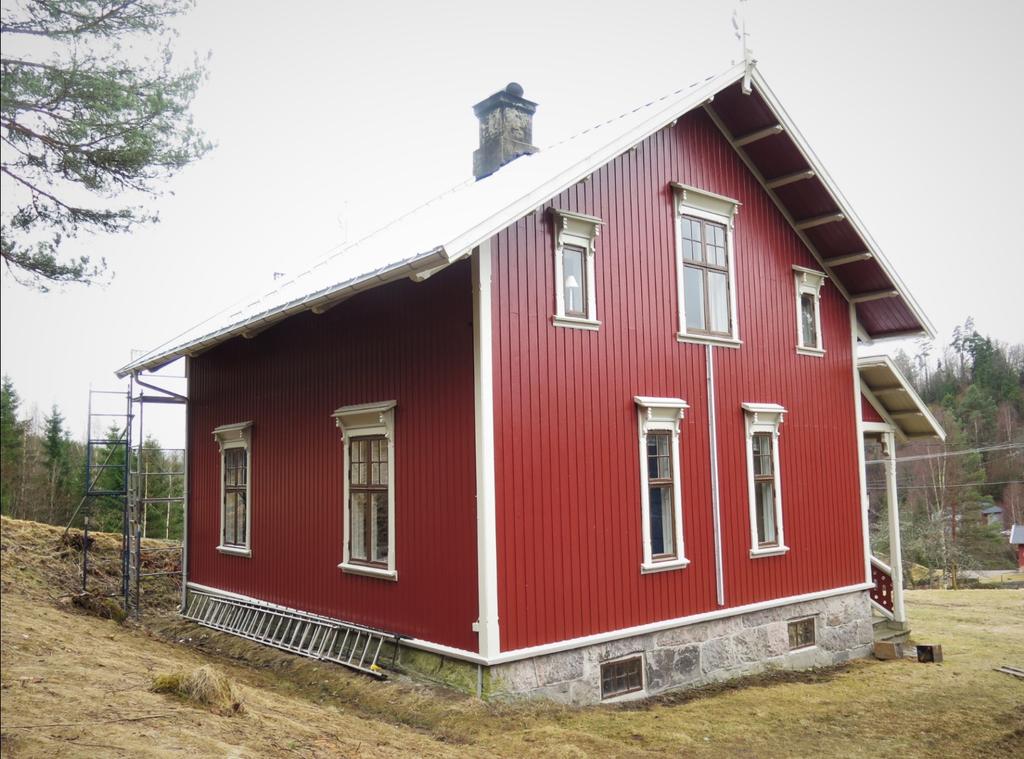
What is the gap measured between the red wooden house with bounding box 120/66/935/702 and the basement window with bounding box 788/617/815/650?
0.21 ft

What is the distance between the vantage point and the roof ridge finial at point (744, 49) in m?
11.6

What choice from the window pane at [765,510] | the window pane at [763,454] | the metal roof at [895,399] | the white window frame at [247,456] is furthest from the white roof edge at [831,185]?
the white window frame at [247,456]

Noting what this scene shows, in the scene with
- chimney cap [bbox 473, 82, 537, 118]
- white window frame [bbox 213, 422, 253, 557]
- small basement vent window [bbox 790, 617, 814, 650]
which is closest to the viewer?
A: small basement vent window [bbox 790, 617, 814, 650]

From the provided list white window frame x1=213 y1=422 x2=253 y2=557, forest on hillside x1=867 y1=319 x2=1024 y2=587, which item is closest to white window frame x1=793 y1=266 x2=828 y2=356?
white window frame x1=213 y1=422 x2=253 y2=557

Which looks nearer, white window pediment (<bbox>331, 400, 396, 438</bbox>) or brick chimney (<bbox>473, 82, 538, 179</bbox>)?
white window pediment (<bbox>331, 400, 396, 438</bbox>)

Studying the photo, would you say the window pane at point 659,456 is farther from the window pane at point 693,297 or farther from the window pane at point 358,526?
the window pane at point 358,526

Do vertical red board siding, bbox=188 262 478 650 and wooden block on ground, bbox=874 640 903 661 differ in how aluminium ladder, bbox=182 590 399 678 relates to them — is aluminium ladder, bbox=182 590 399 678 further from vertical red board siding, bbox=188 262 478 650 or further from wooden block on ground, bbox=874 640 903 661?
wooden block on ground, bbox=874 640 903 661

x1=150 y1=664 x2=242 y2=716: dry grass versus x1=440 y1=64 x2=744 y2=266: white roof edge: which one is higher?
x1=440 y1=64 x2=744 y2=266: white roof edge

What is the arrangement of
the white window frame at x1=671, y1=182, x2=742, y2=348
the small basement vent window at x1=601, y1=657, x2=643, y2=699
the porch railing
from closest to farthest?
the small basement vent window at x1=601, y1=657, x2=643, y2=699 → the white window frame at x1=671, y1=182, x2=742, y2=348 → the porch railing

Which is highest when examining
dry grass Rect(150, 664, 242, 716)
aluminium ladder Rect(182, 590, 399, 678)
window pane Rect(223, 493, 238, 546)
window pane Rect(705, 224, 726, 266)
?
window pane Rect(705, 224, 726, 266)

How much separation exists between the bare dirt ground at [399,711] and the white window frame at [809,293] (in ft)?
→ 16.0

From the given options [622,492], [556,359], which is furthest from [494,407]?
[622,492]

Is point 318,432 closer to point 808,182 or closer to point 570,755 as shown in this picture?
point 570,755

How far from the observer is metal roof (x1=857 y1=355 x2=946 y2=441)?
47.3 feet
